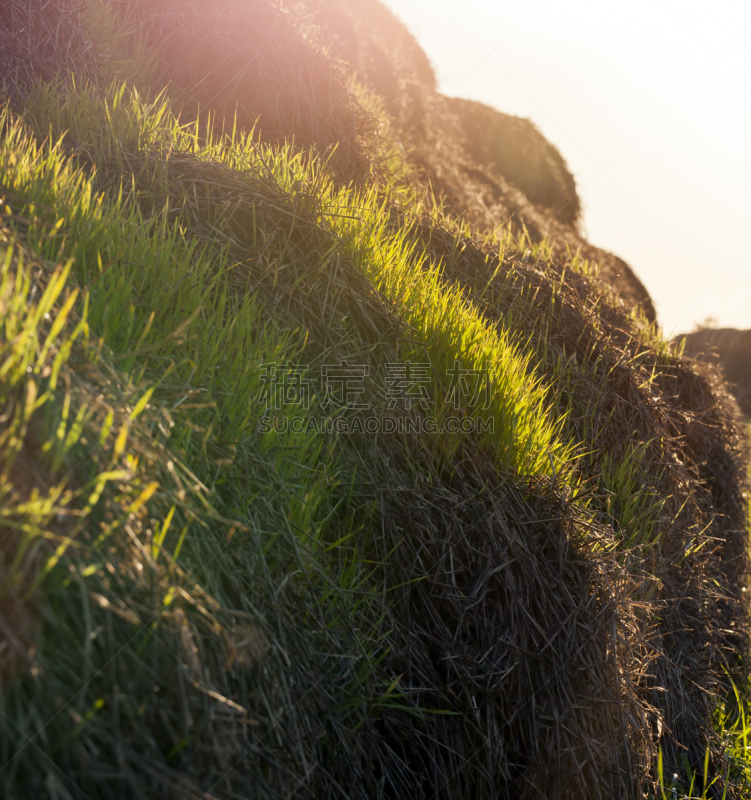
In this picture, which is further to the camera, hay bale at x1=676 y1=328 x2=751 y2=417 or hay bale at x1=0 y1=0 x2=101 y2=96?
hay bale at x1=676 y1=328 x2=751 y2=417

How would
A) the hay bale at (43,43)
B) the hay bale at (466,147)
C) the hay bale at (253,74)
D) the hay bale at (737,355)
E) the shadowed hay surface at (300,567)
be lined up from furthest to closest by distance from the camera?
the hay bale at (737,355) < the hay bale at (466,147) < the hay bale at (253,74) < the hay bale at (43,43) < the shadowed hay surface at (300,567)

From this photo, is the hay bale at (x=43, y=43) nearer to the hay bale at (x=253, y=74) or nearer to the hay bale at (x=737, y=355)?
the hay bale at (x=253, y=74)

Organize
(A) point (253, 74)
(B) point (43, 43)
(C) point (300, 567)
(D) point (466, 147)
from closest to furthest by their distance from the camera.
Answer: (C) point (300, 567) < (B) point (43, 43) < (A) point (253, 74) < (D) point (466, 147)

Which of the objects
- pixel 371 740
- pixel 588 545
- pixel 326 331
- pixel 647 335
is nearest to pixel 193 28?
pixel 326 331

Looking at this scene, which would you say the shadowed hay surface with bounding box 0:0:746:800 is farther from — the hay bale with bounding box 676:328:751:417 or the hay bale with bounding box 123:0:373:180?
the hay bale with bounding box 676:328:751:417

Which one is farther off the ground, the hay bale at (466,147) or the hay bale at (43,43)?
the hay bale at (466,147)

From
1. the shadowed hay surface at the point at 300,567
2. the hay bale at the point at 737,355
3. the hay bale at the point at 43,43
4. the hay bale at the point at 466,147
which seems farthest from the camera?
the hay bale at the point at 737,355

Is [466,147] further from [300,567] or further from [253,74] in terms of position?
[300,567]

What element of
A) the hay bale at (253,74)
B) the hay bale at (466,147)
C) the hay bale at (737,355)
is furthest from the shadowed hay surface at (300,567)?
the hay bale at (737,355)

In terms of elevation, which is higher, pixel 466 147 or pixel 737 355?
pixel 737 355

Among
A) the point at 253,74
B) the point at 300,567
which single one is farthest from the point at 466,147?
the point at 300,567

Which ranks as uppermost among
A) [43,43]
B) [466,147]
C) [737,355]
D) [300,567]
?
[737,355]

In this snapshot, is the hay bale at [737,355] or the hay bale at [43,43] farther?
the hay bale at [737,355]

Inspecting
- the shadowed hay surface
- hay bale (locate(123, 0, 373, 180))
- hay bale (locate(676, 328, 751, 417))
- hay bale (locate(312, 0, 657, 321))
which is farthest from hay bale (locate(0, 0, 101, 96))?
hay bale (locate(676, 328, 751, 417))
